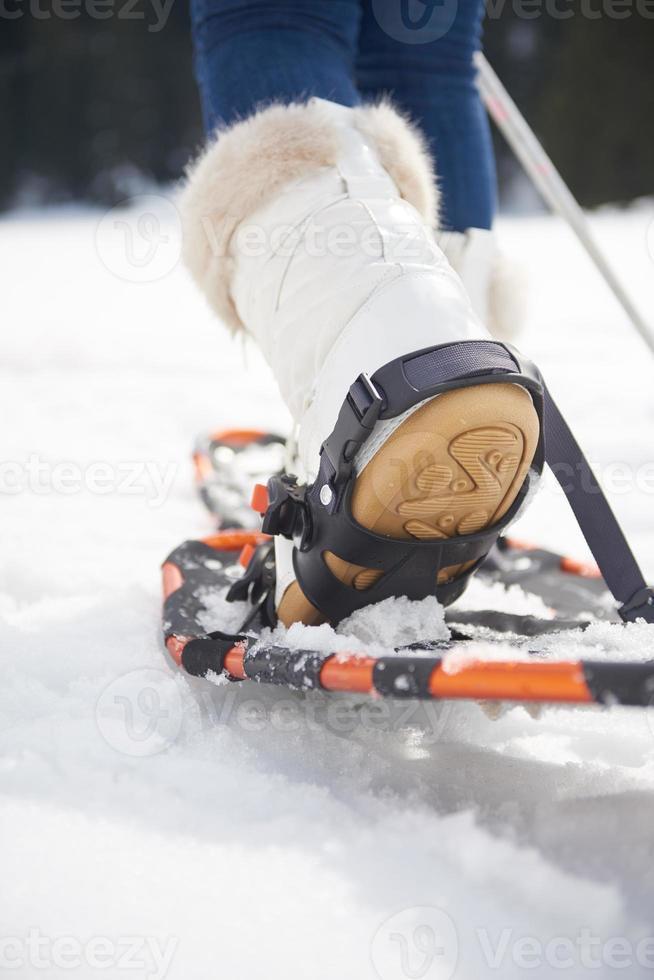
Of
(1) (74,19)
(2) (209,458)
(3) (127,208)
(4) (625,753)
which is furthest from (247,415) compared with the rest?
(1) (74,19)

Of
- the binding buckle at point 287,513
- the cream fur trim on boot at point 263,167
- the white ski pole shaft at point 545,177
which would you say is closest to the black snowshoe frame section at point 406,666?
the binding buckle at point 287,513

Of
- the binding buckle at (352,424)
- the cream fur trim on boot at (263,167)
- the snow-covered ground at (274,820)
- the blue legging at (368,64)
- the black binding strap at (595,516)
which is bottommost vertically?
the snow-covered ground at (274,820)

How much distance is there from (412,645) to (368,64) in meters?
0.85

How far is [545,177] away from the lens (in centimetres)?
159

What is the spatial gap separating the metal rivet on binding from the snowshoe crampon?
0.37 feet

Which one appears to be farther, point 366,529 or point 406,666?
point 366,529

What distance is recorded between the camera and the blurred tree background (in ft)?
31.4

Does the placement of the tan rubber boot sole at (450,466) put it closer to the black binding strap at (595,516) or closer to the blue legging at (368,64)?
the black binding strap at (595,516)

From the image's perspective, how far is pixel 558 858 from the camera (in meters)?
0.65

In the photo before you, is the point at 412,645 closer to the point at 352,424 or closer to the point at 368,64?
the point at 352,424

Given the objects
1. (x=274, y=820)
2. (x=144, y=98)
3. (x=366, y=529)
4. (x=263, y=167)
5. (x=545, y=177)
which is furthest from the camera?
(x=144, y=98)

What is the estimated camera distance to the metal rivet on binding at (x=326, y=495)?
0.82 m

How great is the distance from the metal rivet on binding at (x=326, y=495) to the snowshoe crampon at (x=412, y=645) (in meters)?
0.11

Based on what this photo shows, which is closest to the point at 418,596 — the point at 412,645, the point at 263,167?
the point at 412,645
